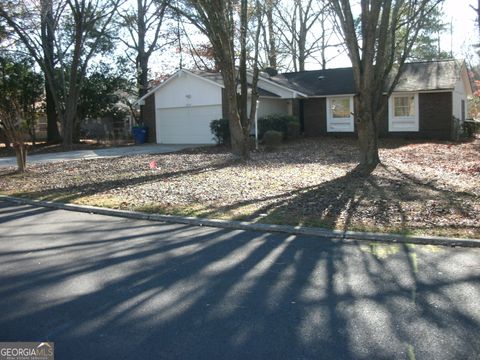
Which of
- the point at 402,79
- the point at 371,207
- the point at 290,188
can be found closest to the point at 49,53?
the point at 402,79

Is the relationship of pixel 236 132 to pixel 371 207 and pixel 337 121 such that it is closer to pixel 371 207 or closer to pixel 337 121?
pixel 371 207

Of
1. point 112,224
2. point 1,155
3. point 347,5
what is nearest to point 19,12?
point 1,155

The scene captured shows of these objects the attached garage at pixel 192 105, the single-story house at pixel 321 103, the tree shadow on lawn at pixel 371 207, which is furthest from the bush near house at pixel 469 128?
the tree shadow on lawn at pixel 371 207

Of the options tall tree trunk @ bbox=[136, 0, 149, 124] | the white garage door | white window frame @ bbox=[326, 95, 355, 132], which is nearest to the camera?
white window frame @ bbox=[326, 95, 355, 132]

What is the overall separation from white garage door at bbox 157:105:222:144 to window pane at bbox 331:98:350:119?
6.10m

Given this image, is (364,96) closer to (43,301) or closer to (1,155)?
(43,301)

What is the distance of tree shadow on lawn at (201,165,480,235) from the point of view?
24.5 ft

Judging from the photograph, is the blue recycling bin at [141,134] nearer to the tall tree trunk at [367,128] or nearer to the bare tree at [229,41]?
the bare tree at [229,41]

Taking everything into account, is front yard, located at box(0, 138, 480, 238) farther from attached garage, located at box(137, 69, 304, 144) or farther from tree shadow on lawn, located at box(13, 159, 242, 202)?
attached garage, located at box(137, 69, 304, 144)

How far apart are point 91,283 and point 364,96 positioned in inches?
354

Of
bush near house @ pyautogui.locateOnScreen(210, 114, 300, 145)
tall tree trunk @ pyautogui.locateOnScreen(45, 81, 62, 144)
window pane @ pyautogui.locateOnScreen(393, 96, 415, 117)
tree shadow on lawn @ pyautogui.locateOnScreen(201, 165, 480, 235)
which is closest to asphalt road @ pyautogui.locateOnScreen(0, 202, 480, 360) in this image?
tree shadow on lawn @ pyautogui.locateOnScreen(201, 165, 480, 235)

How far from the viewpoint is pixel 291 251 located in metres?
6.31

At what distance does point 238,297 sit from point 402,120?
22397 mm

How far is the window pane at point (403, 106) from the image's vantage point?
2514cm
